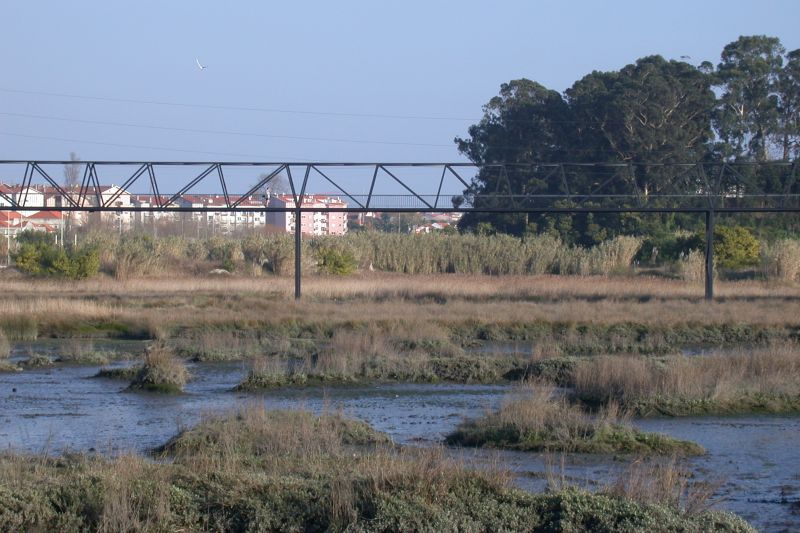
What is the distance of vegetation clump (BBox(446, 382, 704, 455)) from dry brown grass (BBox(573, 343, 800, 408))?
2527mm

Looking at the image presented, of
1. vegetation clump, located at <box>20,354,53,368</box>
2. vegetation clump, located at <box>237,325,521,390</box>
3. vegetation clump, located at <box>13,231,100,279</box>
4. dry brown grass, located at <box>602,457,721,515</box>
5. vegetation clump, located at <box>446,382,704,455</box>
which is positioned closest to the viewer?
dry brown grass, located at <box>602,457,721,515</box>

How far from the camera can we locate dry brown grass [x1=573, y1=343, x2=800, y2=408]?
17.8 meters

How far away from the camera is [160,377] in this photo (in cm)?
2002

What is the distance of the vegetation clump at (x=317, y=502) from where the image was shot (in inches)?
345

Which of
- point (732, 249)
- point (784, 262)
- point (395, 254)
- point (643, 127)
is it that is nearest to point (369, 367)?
point (784, 262)

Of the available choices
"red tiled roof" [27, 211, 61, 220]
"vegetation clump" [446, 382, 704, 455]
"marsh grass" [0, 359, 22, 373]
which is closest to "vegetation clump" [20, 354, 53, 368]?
"marsh grass" [0, 359, 22, 373]

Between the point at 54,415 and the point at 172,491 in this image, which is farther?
the point at 54,415

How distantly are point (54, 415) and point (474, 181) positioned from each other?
53084 mm

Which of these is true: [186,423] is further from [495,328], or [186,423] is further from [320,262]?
[320,262]

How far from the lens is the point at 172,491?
9383 mm

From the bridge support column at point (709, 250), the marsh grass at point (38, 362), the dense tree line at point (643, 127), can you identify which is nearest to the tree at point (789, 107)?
the dense tree line at point (643, 127)

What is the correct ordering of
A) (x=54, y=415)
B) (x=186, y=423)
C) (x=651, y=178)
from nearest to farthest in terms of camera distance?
(x=186, y=423) < (x=54, y=415) < (x=651, y=178)

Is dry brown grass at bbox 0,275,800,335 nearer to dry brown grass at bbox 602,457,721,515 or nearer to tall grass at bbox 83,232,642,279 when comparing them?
tall grass at bbox 83,232,642,279

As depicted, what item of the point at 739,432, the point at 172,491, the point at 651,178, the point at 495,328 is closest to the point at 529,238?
the point at 651,178
